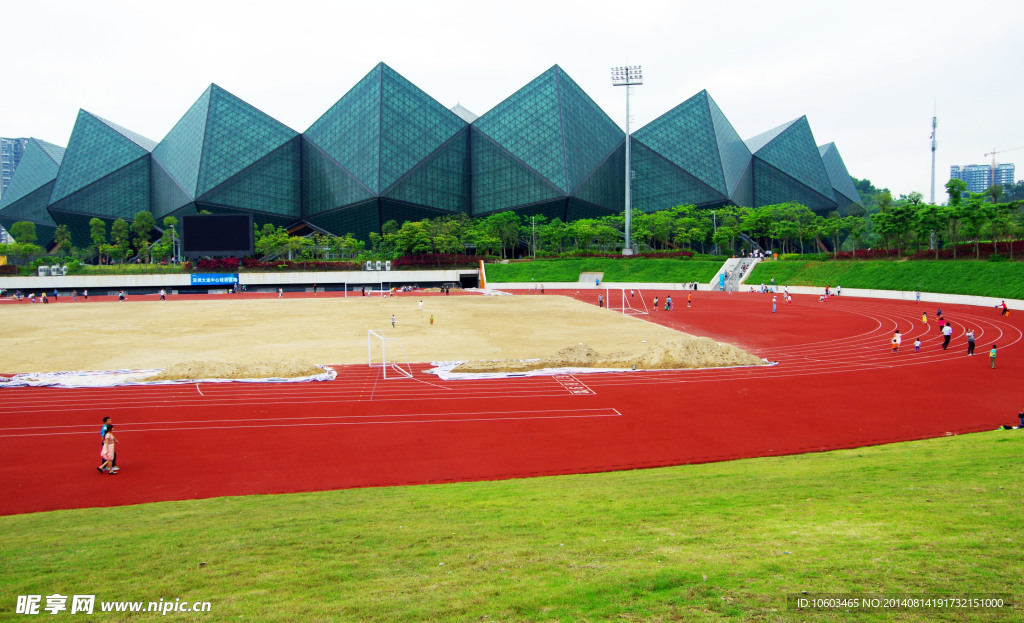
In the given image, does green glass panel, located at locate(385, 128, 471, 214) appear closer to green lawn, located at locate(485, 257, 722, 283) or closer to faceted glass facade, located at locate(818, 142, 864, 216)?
green lawn, located at locate(485, 257, 722, 283)

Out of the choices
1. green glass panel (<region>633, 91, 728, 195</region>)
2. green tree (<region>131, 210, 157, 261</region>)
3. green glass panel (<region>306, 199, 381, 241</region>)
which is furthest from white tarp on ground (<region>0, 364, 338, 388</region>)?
green glass panel (<region>633, 91, 728, 195</region>)

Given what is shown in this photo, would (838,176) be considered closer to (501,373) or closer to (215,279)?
(215,279)

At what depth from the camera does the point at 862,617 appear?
416cm

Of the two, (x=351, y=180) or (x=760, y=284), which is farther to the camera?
(x=351, y=180)

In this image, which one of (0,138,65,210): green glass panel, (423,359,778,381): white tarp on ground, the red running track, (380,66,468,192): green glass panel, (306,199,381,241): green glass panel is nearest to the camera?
the red running track

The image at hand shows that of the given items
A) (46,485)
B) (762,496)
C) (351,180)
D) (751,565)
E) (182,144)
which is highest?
(182,144)

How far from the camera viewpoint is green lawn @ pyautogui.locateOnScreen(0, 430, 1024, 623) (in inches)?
183

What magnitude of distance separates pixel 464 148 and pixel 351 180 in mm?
19254

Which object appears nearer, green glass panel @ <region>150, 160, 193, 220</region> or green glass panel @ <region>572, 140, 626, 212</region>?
green glass panel @ <region>150, 160, 193, 220</region>

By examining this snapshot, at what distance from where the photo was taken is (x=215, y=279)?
71.7m

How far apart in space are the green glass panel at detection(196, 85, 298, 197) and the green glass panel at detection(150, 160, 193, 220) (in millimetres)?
4931

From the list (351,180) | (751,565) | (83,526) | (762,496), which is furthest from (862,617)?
(351,180)

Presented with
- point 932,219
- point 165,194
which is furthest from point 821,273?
point 165,194

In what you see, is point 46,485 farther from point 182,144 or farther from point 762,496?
point 182,144
